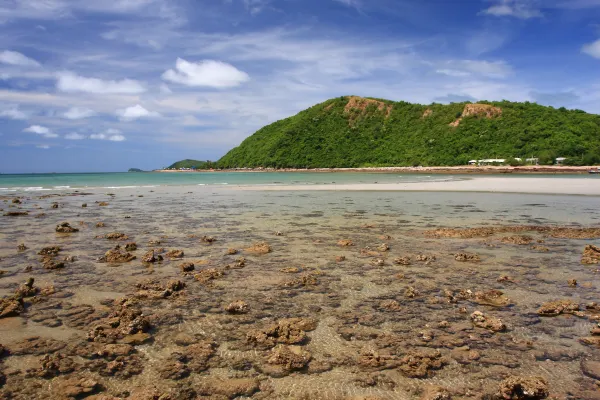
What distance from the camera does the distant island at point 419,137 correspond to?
95.1 metres

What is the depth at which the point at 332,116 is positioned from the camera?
493ft

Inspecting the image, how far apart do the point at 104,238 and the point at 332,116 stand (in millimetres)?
143678

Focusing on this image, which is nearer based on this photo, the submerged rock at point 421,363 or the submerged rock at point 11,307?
the submerged rock at point 421,363

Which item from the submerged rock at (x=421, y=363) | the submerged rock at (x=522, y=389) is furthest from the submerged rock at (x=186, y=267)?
the submerged rock at (x=522, y=389)

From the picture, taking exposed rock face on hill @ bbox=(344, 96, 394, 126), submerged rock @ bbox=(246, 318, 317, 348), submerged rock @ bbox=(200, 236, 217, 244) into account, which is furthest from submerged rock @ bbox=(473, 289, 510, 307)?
exposed rock face on hill @ bbox=(344, 96, 394, 126)

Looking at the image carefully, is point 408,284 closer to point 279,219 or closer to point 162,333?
point 162,333

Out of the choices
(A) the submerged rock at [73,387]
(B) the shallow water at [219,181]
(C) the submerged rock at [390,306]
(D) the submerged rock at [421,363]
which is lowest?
(D) the submerged rock at [421,363]

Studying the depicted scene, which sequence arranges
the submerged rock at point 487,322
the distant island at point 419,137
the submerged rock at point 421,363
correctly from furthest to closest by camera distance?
the distant island at point 419,137 → the submerged rock at point 487,322 → the submerged rock at point 421,363

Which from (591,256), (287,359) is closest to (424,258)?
(591,256)

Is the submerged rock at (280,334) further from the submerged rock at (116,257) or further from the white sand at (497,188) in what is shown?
the white sand at (497,188)

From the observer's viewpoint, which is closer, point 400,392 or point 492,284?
point 400,392

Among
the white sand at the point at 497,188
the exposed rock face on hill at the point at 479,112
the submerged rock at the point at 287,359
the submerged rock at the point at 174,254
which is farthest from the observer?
the exposed rock face on hill at the point at 479,112

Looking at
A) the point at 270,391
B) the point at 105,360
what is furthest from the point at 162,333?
the point at 270,391

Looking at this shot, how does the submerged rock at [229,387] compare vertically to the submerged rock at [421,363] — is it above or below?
above
